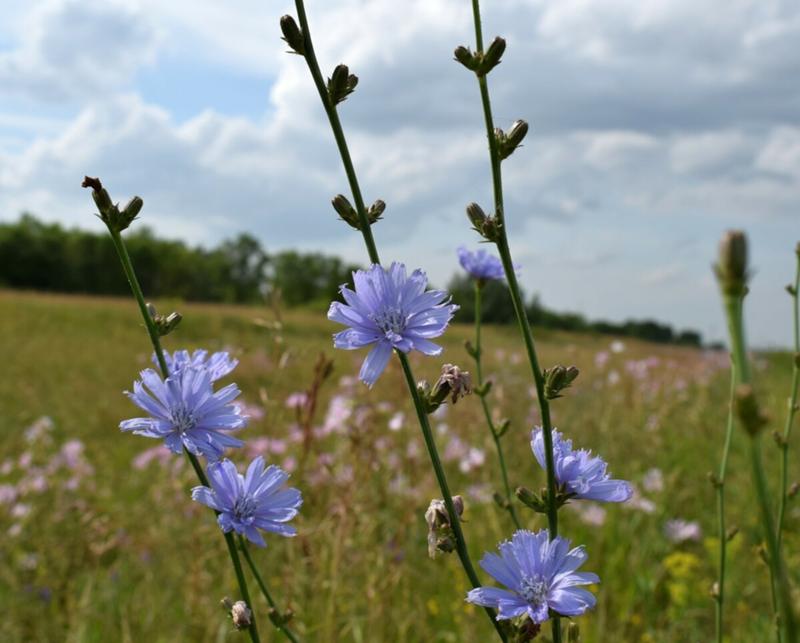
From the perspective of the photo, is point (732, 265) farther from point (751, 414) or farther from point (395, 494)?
point (395, 494)

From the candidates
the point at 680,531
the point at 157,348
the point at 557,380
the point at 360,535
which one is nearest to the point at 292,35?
the point at 157,348

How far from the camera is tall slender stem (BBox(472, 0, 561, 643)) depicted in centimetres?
95

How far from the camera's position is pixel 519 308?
3.10ft

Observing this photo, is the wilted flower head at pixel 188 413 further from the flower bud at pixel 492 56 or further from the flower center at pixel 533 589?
the flower bud at pixel 492 56

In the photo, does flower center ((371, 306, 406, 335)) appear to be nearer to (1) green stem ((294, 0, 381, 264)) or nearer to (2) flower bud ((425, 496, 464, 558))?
(1) green stem ((294, 0, 381, 264))

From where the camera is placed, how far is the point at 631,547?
164 inches

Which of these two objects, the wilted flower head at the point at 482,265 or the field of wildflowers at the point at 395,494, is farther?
the wilted flower head at the point at 482,265

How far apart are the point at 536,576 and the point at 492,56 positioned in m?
0.69

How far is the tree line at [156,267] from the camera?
58906mm

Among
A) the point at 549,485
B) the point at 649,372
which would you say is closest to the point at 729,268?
the point at 549,485

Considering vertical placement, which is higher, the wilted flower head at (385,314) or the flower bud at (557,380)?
the wilted flower head at (385,314)

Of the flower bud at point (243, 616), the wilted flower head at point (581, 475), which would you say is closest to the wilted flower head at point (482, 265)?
the wilted flower head at point (581, 475)

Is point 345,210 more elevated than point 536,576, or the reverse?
point 345,210

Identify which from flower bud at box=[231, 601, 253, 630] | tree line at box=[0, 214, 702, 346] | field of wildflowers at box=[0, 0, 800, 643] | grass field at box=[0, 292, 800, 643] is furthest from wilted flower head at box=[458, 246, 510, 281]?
tree line at box=[0, 214, 702, 346]
